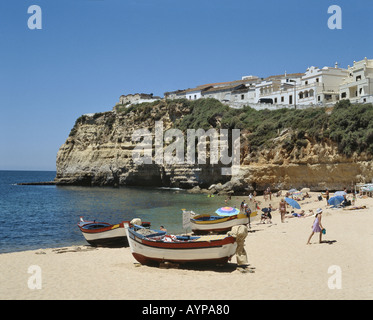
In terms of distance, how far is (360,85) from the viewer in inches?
1831

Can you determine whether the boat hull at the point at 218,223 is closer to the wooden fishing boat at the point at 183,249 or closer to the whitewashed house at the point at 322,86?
the wooden fishing boat at the point at 183,249

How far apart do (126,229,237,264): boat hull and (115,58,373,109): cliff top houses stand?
3853 cm

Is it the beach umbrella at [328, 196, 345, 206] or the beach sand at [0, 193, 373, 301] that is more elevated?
the beach umbrella at [328, 196, 345, 206]

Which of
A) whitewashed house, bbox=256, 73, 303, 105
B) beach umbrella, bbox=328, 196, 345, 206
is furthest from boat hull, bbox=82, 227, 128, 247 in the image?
whitewashed house, bbox=256, 73, 303, 105

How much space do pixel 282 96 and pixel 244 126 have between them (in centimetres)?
1355

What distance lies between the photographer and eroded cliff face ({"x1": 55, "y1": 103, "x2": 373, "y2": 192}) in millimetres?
38938

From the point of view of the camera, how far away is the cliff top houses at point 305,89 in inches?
1863

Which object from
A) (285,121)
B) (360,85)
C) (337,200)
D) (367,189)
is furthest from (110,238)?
(360,85)

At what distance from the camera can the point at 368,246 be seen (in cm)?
1311

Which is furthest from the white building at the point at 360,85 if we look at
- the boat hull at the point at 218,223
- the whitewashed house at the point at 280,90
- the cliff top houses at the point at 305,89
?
the boat hull at the point at 218,223

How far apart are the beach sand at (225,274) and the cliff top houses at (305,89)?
35043 millimetres

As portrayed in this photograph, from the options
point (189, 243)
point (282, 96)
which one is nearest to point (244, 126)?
point (282, 96)

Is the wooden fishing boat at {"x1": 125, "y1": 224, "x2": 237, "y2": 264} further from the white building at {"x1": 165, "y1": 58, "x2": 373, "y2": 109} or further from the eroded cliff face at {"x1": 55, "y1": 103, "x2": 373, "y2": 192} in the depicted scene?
the white building at {"x1": 165, "y1": 58, "x2": 373, "y2": 109}
